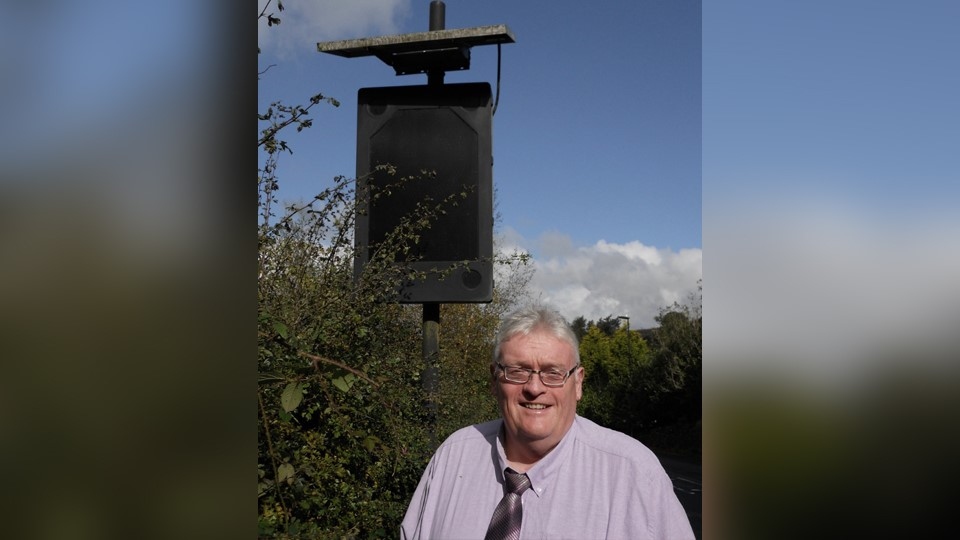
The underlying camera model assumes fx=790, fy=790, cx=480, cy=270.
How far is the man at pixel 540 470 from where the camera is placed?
1.79 meters

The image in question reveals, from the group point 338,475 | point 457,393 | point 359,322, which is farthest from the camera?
point 457,393

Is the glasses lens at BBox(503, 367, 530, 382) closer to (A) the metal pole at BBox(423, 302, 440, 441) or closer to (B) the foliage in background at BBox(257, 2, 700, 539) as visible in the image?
(B) the foliage in background at BBox(257, 2, 700, 539)

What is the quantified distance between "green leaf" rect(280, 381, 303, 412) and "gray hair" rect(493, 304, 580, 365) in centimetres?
52

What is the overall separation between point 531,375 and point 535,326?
129mm

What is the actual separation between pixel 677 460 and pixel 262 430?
1333 cm

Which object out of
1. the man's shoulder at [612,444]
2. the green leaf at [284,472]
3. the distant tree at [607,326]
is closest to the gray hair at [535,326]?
the man's shoulder at [612,444]

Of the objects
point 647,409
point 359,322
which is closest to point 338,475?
point 359,322

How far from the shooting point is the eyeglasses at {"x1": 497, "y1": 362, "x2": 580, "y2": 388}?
1.99 meters

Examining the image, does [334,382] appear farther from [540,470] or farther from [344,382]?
[540,470]

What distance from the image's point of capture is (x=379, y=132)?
323cm
